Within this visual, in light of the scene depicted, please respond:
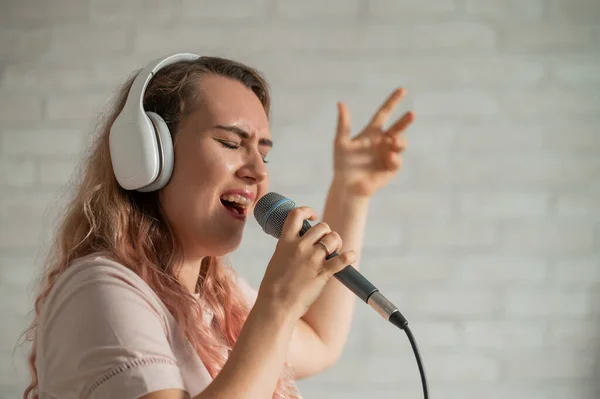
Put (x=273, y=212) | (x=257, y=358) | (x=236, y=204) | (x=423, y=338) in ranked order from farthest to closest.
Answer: (x=423, y=338)
(x=236, y=204)
(x=273, y=212)
(x=257, y=358)

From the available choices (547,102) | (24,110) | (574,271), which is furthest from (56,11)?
(574,271)

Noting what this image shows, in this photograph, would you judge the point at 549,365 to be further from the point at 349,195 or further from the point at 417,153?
the point at 349,195

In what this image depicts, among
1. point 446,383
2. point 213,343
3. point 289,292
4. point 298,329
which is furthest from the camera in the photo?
point 446,383

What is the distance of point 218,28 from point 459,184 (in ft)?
2.77

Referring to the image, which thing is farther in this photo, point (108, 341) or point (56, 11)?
point (56, 11)

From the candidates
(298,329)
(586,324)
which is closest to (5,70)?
(298,329)

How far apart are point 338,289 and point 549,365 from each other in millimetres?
933

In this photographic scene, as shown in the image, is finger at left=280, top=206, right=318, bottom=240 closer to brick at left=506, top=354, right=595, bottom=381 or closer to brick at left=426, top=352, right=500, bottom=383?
brick at left=426, top=352, right=500, bottom=383

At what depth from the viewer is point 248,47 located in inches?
84.8

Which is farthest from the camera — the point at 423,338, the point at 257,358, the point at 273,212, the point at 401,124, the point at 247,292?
the point at 423,338

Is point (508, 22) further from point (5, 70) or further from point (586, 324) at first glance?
point (5, 70)

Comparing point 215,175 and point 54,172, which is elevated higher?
point 54,172

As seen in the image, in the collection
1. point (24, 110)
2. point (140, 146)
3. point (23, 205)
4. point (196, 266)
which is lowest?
point (196, 266)

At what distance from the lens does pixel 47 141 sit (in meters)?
2.16
